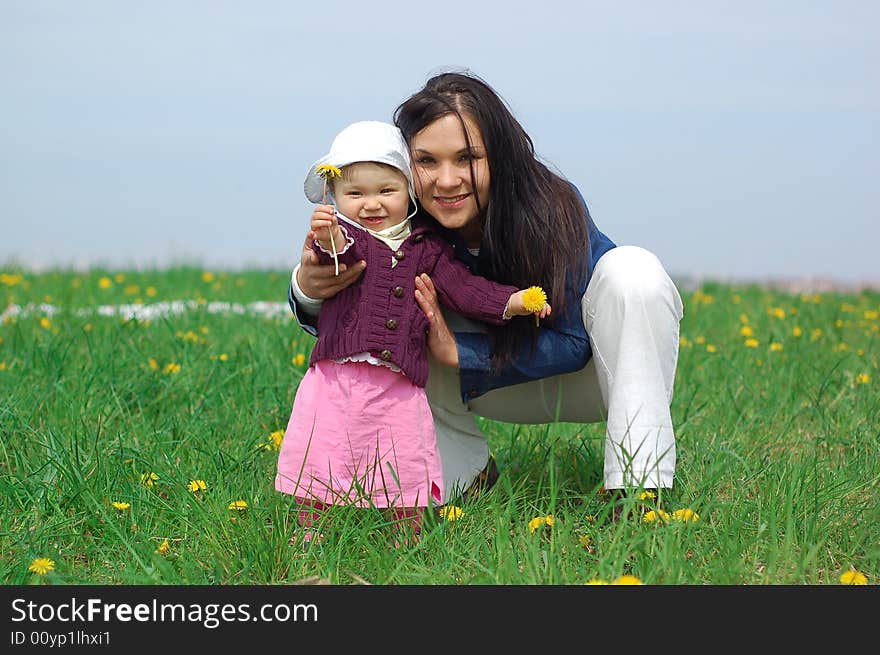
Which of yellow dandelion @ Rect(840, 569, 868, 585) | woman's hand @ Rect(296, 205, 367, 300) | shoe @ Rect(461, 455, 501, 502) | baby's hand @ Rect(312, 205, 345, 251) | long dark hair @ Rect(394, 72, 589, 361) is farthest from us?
shoe @ Rect(461, 455, 501, 502)

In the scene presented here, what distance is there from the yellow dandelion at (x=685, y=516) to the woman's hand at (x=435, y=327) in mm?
719

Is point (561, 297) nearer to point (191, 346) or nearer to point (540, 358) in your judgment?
point (540, 358)

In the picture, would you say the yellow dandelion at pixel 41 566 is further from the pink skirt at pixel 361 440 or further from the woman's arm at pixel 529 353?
the woman's arm at pixel 529 353

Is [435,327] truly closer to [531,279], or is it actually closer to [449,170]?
[531,279]

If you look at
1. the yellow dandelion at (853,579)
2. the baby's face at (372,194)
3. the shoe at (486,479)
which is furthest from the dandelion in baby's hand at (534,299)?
the yellow dandelion at (853,579)

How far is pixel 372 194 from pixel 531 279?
50cm

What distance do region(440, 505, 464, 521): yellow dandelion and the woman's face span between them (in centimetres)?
75

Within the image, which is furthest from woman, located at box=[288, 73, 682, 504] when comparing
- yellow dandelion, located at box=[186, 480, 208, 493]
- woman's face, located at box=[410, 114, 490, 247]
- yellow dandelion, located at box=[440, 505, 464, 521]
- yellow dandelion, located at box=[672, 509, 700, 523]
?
yellow dandelion, located at box=[186, 480, 208, 493]

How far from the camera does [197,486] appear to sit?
2814 millimetres

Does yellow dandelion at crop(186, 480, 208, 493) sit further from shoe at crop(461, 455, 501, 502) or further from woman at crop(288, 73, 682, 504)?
shoe at crop(461, 455, 501, 502)

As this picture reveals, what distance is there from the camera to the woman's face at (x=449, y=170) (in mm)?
2652

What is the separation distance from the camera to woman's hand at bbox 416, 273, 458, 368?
2.66 m
